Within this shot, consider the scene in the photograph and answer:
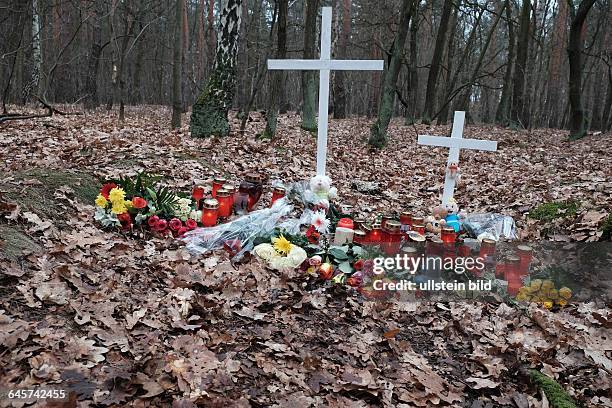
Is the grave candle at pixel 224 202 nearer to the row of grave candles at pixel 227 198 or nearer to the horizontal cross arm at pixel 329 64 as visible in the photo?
the row of grave candles at pixel 227 198

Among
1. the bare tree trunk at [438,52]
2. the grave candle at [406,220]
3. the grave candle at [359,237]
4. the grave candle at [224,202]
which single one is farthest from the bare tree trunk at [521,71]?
the grave candle at [224,202]

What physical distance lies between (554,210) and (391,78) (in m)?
6.01

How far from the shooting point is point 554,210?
5598 mm

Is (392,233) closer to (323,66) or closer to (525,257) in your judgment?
(525,257)

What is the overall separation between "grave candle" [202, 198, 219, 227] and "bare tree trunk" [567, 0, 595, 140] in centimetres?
1061

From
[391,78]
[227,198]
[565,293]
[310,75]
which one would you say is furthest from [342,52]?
[565,293]

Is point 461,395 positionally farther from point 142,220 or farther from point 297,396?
point 142,220

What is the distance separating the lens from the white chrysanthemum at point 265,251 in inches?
172

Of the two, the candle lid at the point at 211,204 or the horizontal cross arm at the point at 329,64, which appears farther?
the horizontal cross arm at the point at 329,64

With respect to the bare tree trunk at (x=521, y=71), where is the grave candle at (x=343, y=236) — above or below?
below

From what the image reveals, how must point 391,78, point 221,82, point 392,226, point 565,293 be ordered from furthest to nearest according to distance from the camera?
point 391,78
point 221,82
point 392,226
point 565,293

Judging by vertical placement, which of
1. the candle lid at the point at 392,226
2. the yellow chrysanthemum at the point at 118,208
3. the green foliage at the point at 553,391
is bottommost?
the green foliage at the point at 553,391

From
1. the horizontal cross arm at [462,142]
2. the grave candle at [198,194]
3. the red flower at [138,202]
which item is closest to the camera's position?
the red flower at [138,202]

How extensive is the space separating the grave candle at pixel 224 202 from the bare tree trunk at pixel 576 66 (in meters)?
10.4
